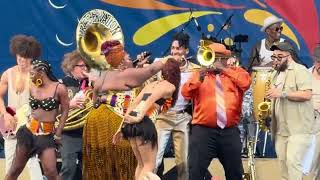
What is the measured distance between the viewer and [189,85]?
9.59 meters

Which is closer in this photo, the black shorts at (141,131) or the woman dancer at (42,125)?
the black shorts at (141,131)

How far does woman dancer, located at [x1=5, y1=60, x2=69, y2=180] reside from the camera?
9.48 metres

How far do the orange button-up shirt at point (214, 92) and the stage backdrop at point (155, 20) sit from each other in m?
2.56

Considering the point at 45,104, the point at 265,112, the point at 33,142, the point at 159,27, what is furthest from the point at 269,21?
the point at 33,142

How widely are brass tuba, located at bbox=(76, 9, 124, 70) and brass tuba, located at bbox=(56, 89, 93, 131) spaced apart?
0.42 meters

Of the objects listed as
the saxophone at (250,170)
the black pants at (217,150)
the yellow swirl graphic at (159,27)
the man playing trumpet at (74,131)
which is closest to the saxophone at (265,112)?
the saxophone at (250,170)

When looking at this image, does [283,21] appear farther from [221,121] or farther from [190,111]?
[221,121]

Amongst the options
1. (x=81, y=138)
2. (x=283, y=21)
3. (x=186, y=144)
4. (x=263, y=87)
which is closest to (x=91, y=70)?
(x=81, y=138)

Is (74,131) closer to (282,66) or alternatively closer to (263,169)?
(263,169)

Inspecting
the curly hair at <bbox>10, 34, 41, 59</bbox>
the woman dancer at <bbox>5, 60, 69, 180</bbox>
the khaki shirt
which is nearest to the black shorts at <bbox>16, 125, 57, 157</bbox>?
the woman dancer at <bbox>5, 60, 69, 180</bbox>

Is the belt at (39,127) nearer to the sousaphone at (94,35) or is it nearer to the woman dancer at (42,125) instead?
the woman dancer at (42,125)

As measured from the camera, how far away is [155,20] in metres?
12.3

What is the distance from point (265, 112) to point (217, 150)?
122 cm

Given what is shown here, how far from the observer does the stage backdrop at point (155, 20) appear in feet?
39.8
